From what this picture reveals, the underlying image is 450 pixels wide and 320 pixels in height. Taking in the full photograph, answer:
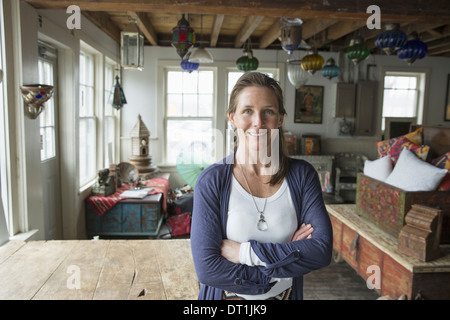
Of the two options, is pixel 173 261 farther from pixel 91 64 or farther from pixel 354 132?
pixel 354 132

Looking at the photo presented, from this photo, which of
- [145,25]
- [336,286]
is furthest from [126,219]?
[145,25]

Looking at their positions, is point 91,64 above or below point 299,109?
above

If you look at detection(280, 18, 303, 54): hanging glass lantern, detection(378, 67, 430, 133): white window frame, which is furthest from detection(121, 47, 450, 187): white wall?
detection(280, 18, 303, 54): hanging glass lantern

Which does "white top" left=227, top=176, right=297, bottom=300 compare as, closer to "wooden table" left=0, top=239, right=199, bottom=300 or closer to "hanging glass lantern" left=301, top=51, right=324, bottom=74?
"wooden table" left=0, top=239, right=199, bottom=300

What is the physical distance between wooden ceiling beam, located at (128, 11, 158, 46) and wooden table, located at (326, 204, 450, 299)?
3254 mm

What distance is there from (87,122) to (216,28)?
7.22 feet

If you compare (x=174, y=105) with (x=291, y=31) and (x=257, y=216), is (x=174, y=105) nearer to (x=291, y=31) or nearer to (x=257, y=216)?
(x=291, y=31)

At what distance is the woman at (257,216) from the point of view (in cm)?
118

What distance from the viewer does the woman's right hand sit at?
48.7 inches

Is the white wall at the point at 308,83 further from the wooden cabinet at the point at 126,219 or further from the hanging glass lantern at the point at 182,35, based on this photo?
the hanging glass lantern at the point at 182,35

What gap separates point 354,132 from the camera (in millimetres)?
6754

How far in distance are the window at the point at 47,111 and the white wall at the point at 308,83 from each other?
260 centimetres

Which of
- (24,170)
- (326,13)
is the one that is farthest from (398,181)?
(24,170)

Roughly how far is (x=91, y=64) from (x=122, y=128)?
1.73m
